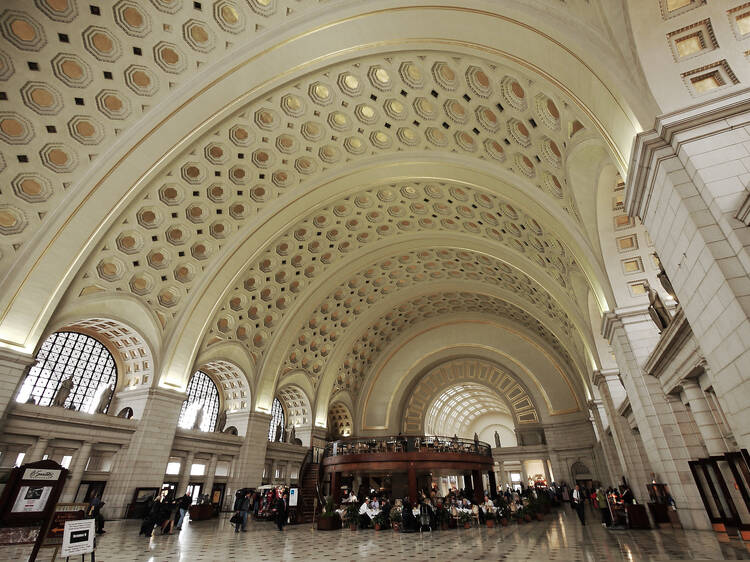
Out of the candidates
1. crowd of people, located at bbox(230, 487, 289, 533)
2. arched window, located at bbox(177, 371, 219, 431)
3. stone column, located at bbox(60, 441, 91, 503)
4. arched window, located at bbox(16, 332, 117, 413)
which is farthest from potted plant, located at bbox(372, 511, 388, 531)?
arched window, located at bbox(16, 332, 117, 413)

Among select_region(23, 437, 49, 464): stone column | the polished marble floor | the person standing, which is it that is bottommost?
the polished marble floor

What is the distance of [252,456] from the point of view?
17719 mm

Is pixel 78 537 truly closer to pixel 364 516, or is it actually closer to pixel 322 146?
pixel 364 516

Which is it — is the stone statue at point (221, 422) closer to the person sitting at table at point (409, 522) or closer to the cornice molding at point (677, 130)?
the person sitting at table at point (409, 522)

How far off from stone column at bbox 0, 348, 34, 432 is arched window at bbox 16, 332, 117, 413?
1840 mm

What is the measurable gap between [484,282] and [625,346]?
11685 mm

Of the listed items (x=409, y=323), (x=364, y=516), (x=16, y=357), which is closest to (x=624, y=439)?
(x=364, y=516)

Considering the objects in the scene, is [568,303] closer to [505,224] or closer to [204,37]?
[505,224]

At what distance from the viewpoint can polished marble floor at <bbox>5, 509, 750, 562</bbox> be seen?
584cm

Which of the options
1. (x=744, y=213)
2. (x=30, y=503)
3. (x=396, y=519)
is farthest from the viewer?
(x=396, y=519)

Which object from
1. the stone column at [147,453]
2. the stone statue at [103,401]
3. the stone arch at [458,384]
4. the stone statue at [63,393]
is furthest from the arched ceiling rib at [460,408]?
the stone statue at [63,393]

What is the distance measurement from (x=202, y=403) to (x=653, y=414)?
1764cm

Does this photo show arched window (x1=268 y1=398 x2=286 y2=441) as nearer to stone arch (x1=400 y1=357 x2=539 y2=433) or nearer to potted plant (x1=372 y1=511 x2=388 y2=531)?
stone arch (x1=400 y1=357 x2=539 y2=433)

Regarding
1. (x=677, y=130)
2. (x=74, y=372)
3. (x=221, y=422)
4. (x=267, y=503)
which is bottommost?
(x=267, y=503)
